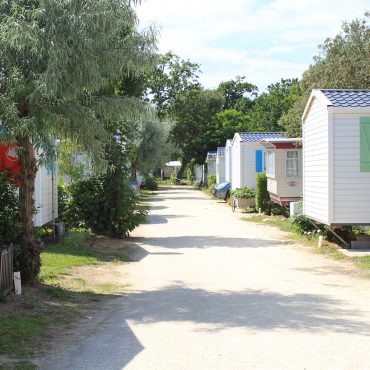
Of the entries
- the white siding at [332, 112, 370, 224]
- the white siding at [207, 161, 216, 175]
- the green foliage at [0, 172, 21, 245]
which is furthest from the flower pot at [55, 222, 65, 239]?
the white siding at [207, 161, 216, 175]

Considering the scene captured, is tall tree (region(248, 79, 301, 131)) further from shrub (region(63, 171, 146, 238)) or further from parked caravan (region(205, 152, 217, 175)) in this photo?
shrub (region(63, 171, 146, 238))

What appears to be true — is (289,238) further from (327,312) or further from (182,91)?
(182,91)

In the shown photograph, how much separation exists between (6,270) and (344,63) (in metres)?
Result: 20.1

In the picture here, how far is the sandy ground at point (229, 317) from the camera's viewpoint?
5.69 meters

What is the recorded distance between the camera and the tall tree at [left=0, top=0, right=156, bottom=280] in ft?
24.9

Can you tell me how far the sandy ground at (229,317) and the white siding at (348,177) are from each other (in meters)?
1.36

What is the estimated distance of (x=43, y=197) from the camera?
47.3ft

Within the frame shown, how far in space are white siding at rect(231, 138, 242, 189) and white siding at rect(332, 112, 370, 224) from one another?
16380 millimetres

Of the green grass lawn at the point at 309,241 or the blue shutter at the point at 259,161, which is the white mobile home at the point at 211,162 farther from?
the green grass lawn at the point at 309,241

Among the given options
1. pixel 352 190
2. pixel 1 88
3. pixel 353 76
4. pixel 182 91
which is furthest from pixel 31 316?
pixel 182 91

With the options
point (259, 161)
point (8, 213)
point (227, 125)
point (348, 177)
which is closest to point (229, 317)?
point (8, 213)

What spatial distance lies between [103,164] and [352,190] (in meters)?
6.66

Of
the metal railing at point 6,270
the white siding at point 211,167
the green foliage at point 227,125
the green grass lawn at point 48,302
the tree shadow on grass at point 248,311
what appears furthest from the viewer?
the green foliage at point 227,125

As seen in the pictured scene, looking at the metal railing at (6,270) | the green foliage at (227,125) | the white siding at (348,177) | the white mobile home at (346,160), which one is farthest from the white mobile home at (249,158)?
the green foliage at (227,125)
